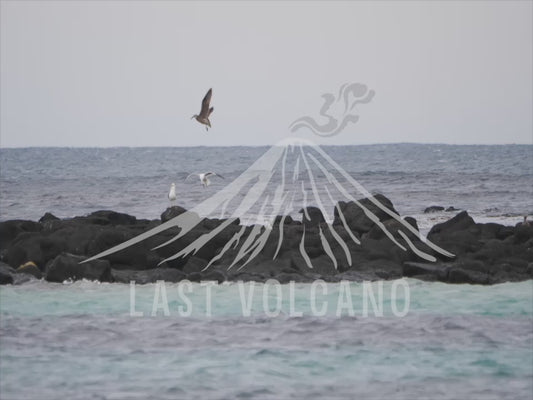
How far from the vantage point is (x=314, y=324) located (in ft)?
44.3

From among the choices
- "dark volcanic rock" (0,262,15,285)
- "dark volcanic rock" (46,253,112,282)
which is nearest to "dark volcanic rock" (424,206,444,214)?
"dark volcanic rock" (46,253,112,282)

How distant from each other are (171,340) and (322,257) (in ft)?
16.5

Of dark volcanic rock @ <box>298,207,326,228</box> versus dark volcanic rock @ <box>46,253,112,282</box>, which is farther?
dark volcanic rock @ <box>298,207,326,228</box>

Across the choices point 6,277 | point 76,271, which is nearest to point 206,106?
point 76,271

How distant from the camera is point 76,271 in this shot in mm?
16156

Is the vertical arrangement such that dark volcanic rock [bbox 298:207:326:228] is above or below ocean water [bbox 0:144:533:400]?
above

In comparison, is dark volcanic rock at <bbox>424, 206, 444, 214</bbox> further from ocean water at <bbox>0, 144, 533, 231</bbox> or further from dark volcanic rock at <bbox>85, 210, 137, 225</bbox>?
dark volcanic rock at <bbox>85, 210, 137, 225</bbox>

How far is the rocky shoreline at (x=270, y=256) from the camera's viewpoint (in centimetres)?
1634

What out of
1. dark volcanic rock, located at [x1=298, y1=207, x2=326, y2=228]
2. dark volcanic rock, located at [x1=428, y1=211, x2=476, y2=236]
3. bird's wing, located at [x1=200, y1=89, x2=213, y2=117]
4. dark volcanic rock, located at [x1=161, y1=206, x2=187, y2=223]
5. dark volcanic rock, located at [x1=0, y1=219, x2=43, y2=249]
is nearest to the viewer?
bird's wing, located at [x1=200, y1=89, x2=213, y2=117]

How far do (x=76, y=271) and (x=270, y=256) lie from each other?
3.22m

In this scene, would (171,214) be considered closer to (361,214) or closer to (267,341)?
(361,214)

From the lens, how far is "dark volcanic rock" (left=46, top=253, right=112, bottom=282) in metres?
16.1

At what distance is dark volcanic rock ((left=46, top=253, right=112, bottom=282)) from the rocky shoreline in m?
0.01

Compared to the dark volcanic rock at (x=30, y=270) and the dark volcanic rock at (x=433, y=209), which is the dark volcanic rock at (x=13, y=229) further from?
the dark volcanic rock at (x=433, y=209)
